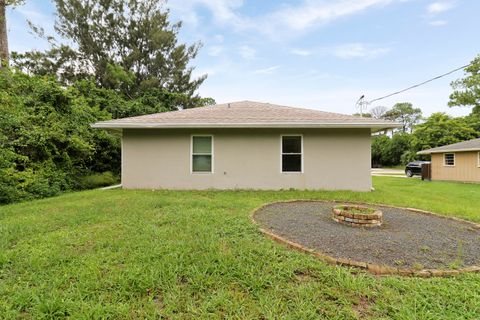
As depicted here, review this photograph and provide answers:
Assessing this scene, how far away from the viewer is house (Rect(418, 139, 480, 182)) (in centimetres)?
1418

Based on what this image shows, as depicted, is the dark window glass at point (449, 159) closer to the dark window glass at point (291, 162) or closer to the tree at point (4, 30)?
the dark window glass at point (291, 162)

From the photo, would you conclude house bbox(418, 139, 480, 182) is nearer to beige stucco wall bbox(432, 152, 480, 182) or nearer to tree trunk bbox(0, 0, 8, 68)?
beige stucco wall bbox(432, 152, 480, 182)

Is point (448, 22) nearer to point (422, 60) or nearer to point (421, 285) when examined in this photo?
point (422, 60)

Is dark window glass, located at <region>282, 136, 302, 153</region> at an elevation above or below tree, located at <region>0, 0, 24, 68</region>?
below

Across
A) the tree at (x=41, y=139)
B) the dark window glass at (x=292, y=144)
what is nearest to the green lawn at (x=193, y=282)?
the tree at (x=41, y=139)

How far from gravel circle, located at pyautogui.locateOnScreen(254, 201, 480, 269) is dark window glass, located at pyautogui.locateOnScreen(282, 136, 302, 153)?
3.46 metres

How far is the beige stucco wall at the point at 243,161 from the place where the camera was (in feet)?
26.9

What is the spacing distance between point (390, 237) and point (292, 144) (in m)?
5.06

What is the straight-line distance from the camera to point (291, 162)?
8328mm

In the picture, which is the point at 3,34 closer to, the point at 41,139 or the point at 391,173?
the point at 41,139

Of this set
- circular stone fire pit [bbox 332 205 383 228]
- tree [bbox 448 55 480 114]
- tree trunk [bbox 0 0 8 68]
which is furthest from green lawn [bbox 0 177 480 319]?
tree [bbox 448 55 480 114]

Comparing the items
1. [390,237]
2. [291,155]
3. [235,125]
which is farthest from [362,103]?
[390,237]

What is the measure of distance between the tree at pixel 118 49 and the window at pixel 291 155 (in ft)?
48.2

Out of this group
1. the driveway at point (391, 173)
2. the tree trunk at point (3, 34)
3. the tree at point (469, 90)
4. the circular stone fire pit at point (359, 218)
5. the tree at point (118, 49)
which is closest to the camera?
the circular stone fire pit at point (359, 218)
